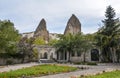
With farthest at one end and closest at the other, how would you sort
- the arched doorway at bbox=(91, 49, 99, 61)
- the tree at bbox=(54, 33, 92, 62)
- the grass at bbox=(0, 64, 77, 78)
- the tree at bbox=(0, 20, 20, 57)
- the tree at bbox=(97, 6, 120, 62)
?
1. the arched doorway at bbox=(91, 49, 99, 61)
2. the tree at bbox=(54, 33, 92, 62)
3. the tree at bbox=(97, 6, 120, 62)
4. the tree at bbox=(0, 20, 20, 57)
5. the grass at bbox=(0, 64, 77, 78)

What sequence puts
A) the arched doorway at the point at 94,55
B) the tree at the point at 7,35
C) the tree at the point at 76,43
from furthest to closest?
the arched doorway at the point at 94,55
the tree at the point at 76,43
the tree at the point at 7,35

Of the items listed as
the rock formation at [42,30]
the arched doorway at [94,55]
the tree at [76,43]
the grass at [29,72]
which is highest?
the rock formation at [42,30]

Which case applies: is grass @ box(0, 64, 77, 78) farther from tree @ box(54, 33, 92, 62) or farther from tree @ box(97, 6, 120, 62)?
tree @ box(54, 33, 92, 62)

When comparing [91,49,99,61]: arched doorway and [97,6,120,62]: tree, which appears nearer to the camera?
[97,6,120,62]: tree

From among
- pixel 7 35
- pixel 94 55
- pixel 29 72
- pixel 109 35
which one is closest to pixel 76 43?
pixel 94 55

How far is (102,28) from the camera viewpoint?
42.0 metres

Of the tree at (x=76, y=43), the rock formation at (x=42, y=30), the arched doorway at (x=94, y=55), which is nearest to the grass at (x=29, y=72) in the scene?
the tree at (x=76, y=43)

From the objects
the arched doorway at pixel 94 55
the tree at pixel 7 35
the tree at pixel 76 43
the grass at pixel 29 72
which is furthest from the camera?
the arched doorway at pixel 94 55

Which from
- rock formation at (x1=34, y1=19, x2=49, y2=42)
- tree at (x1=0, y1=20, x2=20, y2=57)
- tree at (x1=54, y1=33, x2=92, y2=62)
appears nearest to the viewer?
tree at (x1=0, y1=20, x2=20, y2=57)

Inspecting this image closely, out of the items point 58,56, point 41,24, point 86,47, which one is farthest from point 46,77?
point 41,24

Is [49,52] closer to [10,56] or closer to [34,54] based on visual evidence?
[34,54]

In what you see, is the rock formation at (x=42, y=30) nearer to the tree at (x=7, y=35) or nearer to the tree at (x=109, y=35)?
the tree at (x=109, y=35)

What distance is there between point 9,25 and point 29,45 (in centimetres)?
2341

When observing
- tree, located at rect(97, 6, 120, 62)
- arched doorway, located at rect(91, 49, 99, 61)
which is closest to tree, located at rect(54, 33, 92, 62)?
arched doorway, located at rect(91, 49, 99, 61)
